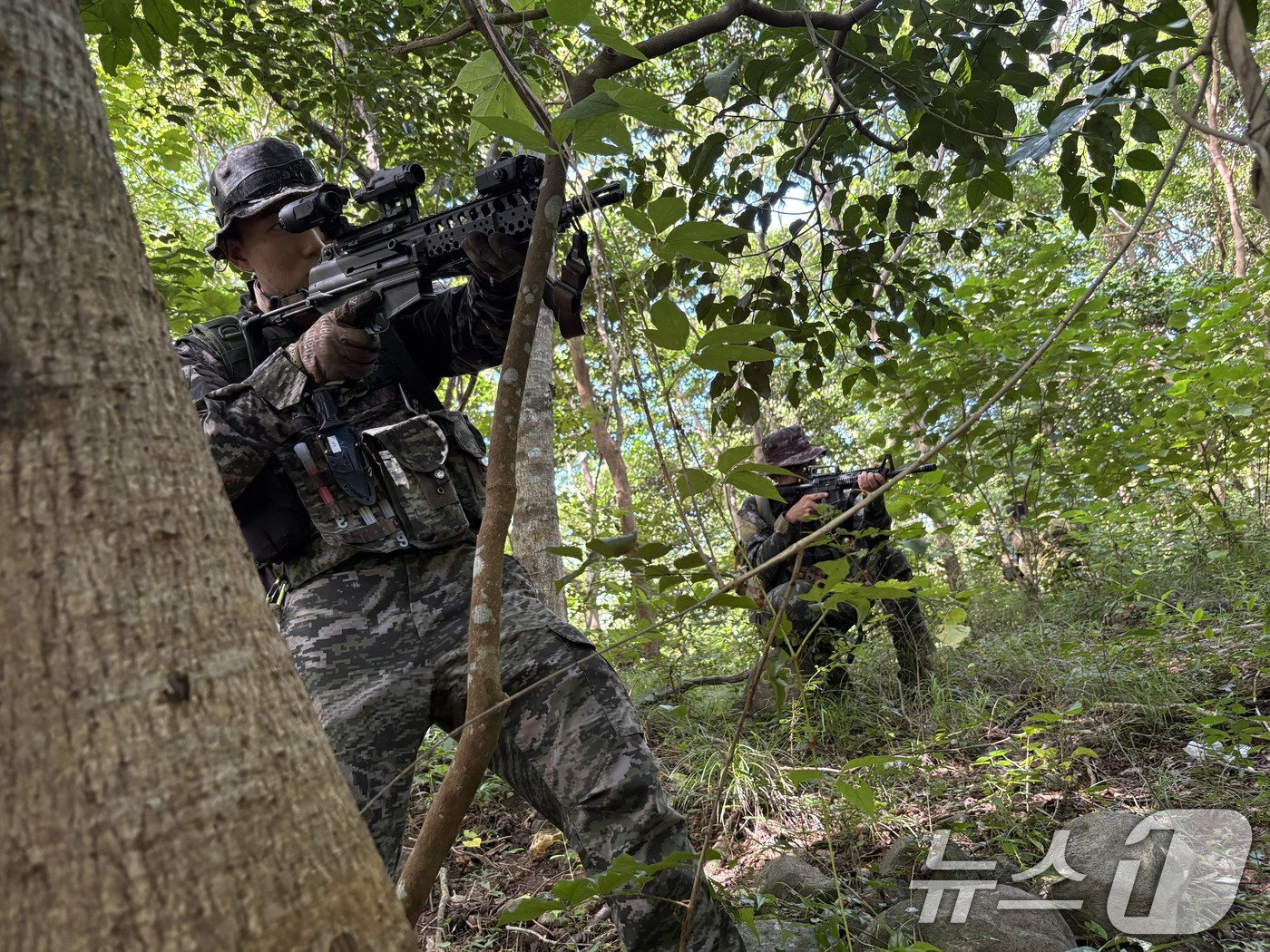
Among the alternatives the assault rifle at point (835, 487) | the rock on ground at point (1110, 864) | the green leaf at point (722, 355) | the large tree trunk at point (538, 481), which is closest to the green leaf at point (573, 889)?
the green leaf at point (722, 355)

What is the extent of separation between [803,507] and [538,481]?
1.38 metres

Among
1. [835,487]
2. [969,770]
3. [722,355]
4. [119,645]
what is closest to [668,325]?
[722,355]

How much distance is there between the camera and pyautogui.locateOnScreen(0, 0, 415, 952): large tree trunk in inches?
16.4

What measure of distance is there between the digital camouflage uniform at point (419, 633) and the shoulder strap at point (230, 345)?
0.02m

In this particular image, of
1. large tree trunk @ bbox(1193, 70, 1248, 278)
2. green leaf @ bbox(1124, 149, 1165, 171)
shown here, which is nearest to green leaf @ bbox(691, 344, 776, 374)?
green leaf @ bbox(1124, 149, 1165, 171)

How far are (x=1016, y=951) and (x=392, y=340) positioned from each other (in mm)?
2110

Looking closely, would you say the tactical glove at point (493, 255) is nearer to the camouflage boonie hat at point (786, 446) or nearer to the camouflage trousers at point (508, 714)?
the camouflage trousers at point (508, 714)

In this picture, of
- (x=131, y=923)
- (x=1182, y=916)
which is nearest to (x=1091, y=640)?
(x=1182, y=916)

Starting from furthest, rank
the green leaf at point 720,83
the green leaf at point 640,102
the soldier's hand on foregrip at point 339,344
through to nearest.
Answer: the soldier's hand on foregrip at point 339,344
the green leaf at point 720,83
the green leaf at point 640,102

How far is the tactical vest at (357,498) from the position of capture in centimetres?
180

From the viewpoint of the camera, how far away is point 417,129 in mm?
3604

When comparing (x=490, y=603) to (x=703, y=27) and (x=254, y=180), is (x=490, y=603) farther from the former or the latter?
(x=254, y=180)

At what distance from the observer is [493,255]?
1772mm

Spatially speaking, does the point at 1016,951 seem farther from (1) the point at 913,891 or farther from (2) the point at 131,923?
(2) the point at 131,923
